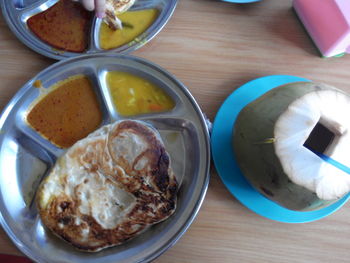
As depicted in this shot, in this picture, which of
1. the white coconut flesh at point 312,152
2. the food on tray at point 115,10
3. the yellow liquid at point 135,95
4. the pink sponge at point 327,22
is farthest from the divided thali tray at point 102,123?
the pink sponge at point 327,22

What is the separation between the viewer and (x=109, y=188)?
75 centimetres

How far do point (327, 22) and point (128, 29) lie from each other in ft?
1.91

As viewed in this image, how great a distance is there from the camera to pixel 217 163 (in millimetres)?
754

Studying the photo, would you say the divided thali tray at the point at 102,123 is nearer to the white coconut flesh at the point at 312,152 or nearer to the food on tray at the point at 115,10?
the food on tray at the point at 115,10

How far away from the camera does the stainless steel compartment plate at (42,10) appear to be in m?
0.86

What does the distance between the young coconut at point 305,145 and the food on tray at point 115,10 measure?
55 centimetres

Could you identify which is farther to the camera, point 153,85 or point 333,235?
point 153,85

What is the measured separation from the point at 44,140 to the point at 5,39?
362mm

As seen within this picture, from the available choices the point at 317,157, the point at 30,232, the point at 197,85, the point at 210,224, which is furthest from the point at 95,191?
the point at 317,157

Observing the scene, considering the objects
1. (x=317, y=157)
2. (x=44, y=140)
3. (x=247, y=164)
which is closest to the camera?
(x=317, y=157)

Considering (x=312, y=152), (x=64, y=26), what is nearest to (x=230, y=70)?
(x=312, y=152)

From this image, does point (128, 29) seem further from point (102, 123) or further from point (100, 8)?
point (102, 123)

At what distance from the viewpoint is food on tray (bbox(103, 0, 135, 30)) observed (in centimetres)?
86

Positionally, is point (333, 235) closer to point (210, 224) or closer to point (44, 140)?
point (210, 224)
